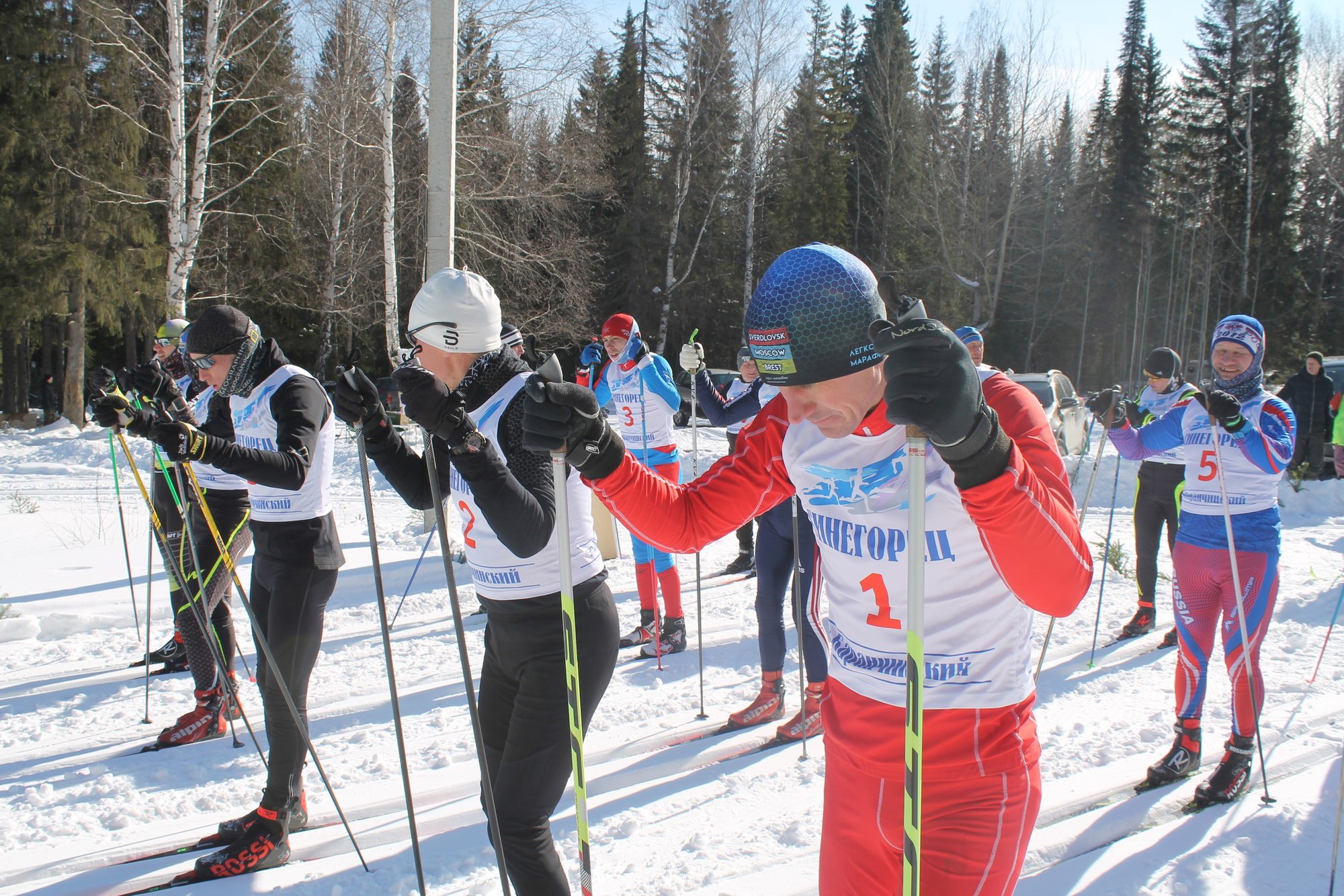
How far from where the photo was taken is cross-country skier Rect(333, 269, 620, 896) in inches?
81.8

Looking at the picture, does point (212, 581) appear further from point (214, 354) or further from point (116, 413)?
point (214, 354)

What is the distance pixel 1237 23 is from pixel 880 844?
39156 millimetres

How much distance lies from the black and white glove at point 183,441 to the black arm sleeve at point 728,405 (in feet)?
13.1

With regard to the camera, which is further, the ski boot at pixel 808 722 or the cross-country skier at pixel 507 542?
the ski boot at pixel 808 722

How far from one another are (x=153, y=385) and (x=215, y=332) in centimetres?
104

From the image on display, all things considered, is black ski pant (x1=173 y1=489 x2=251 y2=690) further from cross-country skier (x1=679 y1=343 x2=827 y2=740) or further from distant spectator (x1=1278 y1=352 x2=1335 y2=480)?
distant spectator (x1=1278 y1=352 x2=1335 y2=480)

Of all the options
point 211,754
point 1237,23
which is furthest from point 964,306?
point 211,754

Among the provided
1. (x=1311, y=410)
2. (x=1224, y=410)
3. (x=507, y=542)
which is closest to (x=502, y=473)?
(x=507, y=542)

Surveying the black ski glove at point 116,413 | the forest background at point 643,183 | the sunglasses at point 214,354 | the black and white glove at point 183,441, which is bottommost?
the black and white glove at point 183,441

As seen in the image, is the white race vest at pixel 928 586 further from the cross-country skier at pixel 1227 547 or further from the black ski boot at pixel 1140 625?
the black ski boot at pixel 1140 625

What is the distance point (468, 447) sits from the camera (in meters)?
2.01

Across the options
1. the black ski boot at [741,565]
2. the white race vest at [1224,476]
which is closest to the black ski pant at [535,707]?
the white race vest at [1224,476]

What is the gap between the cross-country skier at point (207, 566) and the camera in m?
4.18

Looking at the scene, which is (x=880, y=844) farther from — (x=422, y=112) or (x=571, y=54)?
(x=422, y=112)
